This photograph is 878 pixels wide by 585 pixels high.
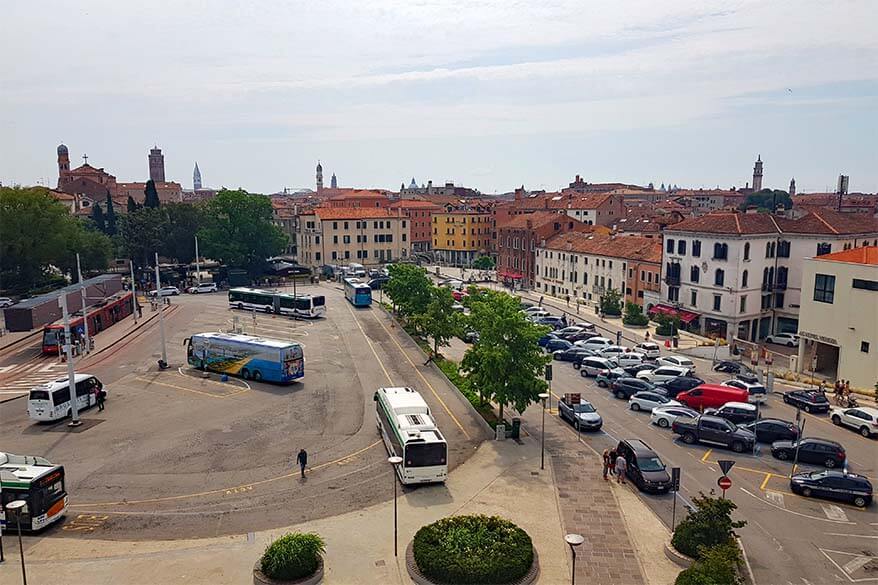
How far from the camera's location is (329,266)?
106 metres

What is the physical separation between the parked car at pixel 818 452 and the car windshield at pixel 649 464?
744 cm

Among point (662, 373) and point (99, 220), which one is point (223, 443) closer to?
point (662, 373)

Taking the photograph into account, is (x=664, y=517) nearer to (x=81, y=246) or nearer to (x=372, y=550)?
(x=372, y=550)

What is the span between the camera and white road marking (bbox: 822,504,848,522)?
23.9m

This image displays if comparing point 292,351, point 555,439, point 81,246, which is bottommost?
point 555,439

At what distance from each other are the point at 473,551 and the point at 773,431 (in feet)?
65.6

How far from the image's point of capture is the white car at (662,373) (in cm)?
4256

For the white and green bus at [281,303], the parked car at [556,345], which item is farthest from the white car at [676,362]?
the white and green bus at [281,303]

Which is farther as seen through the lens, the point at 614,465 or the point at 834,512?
the point at 614,465

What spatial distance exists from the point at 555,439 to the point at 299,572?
1691 cm

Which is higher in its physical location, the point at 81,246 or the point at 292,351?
the point at 81,246

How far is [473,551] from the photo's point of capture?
19234mm

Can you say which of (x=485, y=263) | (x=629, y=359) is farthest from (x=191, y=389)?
(x=485, y=263)

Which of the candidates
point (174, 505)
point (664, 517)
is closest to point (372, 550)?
point (174, 505)
